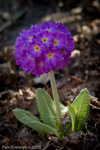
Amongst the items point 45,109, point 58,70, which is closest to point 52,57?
point 45,109

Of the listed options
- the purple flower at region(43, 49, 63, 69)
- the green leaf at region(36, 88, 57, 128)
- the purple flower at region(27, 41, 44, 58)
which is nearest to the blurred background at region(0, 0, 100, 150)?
the green leaf at region(36, 88, 57, 128)

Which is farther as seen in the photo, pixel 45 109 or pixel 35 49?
pixel 45 109

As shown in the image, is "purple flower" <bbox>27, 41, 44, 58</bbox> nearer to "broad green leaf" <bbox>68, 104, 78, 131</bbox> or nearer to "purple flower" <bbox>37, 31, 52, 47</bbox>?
"purple flower" <bbox>37, 31, 52, 47</bbox>

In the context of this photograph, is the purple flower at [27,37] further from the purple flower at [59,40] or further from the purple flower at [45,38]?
the purple flower at [59,40]

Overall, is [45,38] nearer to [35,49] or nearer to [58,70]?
[35,49]

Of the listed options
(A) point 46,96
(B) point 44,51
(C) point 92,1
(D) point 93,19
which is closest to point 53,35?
(B) point 44,51

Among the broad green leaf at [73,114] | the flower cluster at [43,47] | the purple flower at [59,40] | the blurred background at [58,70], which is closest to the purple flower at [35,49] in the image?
the flower cluster at [43,47]

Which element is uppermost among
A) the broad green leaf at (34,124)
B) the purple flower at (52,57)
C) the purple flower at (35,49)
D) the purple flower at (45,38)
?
the purple flower at (45,38)
